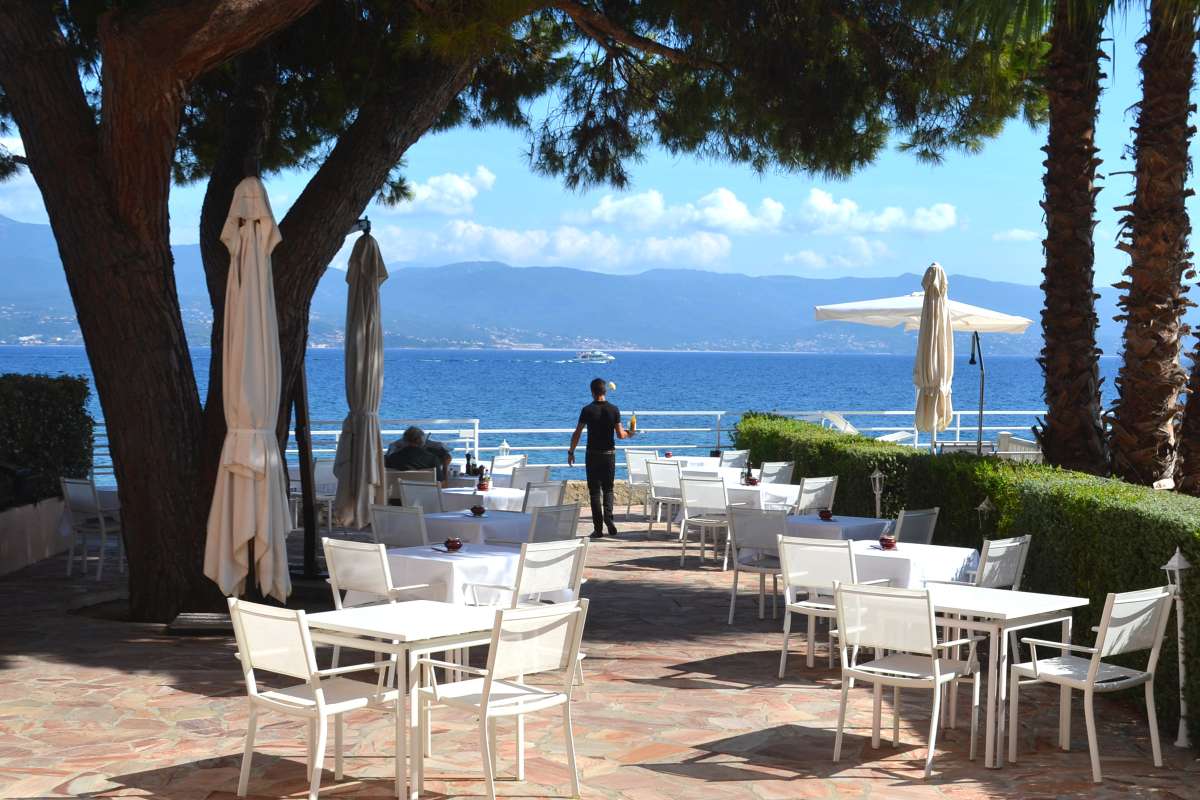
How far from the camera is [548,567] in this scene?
6.70m

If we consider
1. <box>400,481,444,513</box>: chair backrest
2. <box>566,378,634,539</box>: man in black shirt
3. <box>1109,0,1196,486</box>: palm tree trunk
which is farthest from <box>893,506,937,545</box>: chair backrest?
<box>566,378,634,539</box>: man in black shirt

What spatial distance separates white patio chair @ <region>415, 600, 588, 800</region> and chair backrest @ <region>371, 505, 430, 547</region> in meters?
3.19

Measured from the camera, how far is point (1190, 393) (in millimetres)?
8930

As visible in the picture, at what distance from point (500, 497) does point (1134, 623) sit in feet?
19.4

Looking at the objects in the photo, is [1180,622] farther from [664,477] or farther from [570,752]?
[664,477]

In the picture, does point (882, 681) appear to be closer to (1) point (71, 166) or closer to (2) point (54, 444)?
(1) point (71, 166)

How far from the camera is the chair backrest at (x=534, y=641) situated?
4.54 metres

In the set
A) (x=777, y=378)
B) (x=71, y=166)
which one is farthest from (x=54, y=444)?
(x=777, y=378)

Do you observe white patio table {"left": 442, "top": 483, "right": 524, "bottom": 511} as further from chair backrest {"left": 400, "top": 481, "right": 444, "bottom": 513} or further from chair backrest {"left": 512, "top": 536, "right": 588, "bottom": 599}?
chair backrest {"left": 512, "top": 536, "right": 588, "bottom": 599}

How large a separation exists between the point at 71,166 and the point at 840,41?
4963 millimetres

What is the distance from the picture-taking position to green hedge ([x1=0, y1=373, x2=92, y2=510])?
11.4 m

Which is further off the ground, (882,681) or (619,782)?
(882,681)

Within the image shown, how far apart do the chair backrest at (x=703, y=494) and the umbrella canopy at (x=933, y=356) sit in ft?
5.94

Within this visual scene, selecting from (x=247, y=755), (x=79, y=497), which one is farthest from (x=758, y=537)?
(x=79, y=497)
